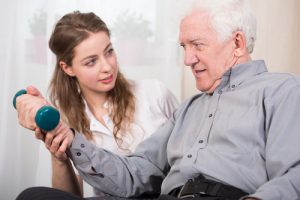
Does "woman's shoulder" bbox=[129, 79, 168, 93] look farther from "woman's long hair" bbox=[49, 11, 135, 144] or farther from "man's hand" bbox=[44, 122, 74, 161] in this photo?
"man's hand" bbox=[44, 122, 74, 161]

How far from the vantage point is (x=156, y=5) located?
2307mm

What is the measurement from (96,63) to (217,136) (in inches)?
25.2

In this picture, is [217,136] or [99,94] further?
[99,94]

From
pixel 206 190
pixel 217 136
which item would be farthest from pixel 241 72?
pixel 206 190

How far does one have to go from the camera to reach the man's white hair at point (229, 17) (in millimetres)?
1437

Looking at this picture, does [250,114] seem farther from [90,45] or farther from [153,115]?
[90,45]

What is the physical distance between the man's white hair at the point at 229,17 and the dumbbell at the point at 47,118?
53 cm

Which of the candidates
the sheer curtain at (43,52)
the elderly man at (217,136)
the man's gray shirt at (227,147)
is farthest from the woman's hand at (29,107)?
the sheer curtain at (43,52)

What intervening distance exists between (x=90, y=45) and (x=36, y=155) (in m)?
0.80

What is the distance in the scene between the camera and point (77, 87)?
1.99 m

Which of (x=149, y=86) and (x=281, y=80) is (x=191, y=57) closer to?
(x=281, y=80)

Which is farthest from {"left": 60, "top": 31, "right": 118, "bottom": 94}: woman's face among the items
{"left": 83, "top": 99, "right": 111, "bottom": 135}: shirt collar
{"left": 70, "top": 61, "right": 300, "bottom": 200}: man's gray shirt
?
{"left": 70, "top": 61, "right": 300, "bottom": 200}: man's gray shirt

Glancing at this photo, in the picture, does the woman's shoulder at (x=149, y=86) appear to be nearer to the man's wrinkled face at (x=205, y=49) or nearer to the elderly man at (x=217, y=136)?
the elderly man at (x=217, y=136)

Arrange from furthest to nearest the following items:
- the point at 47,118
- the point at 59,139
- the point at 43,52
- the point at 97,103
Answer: the point at 43,52 < the point at 97,103 < the point at 59,139 < the point at 47,118
